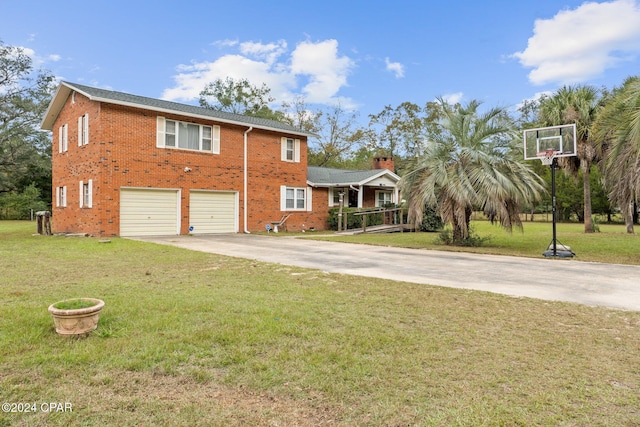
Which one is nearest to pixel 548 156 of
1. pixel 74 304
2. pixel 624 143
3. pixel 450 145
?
pixel 624 143

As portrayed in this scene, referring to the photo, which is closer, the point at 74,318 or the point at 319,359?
the point at 319,359

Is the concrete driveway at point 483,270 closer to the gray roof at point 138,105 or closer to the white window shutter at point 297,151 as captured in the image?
the gray roof at point 138,105

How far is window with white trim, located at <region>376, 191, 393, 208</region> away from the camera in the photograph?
2603 centimetres

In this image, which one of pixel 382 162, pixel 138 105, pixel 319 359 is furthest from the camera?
pixel 382 162

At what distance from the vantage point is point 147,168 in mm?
16641

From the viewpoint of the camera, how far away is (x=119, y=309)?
479 centimetres

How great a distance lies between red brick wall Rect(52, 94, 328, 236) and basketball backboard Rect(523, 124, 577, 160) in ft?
40.5

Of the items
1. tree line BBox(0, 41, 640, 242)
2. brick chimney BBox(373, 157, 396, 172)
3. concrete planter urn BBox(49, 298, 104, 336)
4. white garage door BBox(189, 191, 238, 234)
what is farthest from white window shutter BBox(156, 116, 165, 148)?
brick chimney BBox(373, 157, 396, 172)

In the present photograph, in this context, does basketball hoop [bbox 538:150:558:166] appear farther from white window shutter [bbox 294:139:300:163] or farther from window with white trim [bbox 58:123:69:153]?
window with white trim [bbox 58:123:69:153]

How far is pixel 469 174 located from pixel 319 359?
11.4 metres

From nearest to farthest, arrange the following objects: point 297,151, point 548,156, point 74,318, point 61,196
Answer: point 74,318
point 548,156
point 61,196
point 297,151

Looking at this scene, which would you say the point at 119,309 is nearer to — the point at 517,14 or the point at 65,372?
the point at 65,372

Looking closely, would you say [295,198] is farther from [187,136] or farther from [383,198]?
[383,198]

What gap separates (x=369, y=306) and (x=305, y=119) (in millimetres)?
35363
